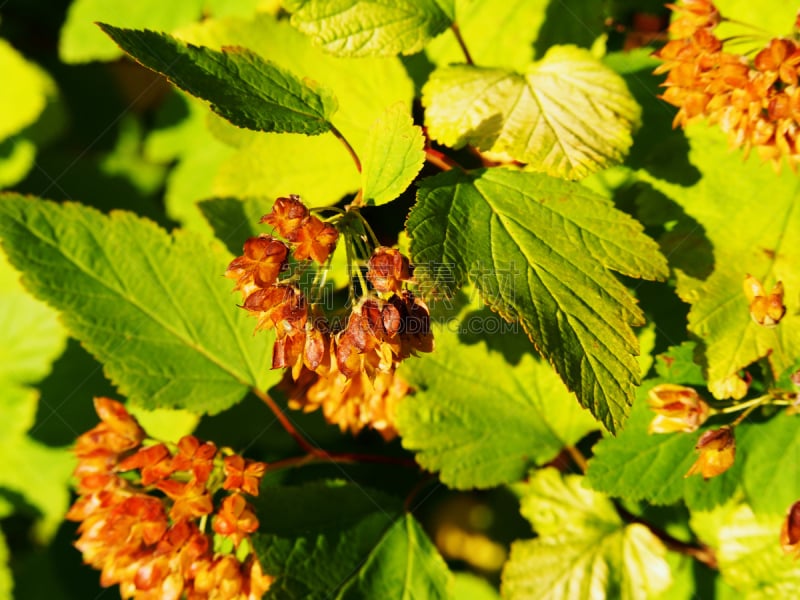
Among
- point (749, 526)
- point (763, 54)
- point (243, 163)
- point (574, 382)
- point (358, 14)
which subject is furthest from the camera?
point (243, 163)

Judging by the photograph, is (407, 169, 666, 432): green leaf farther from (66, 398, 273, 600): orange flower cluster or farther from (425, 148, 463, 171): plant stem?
(66, 398, 273, 600): orange flower cluster

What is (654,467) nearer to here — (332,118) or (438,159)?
(438,159)

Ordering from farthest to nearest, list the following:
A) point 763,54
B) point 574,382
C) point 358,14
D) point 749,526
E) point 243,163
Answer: point 243,163
point 749,526
point 358,14
point 763,54
point 574,382

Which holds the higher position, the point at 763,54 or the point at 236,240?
the point at 763,54

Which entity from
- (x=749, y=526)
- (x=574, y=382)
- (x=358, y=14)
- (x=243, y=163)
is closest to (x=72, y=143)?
(x=243, y=163)

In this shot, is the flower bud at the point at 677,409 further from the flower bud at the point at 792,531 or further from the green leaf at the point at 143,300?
the green leaf at the point at 143,300

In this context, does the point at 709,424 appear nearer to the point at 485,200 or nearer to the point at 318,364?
the point at 485,200

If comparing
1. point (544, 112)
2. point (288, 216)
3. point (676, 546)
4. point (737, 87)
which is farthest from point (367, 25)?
point (676, 546)
